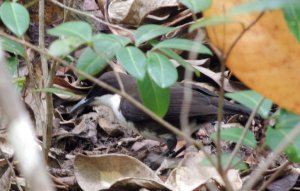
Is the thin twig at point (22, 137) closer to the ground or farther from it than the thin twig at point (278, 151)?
farther from it

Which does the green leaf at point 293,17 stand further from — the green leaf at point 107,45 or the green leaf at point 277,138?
the green leaf at point 107,45

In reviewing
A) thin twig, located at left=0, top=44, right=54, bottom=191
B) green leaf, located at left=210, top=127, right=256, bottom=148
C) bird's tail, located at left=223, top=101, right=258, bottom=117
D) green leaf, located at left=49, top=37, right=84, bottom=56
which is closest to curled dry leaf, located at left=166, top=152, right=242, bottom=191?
green leaf, located at left=210, top=127, right=256, bottom=148

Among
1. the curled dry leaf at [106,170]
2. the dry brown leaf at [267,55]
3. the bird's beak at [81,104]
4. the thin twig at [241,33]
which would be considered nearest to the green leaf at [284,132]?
the dry brown leaf at [267,55]

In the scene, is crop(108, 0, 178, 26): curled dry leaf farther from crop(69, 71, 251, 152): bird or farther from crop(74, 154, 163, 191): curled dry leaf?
crop(74, 154, 163, 191): curled dry leaf

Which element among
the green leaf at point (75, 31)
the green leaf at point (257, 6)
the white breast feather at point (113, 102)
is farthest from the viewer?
the white breast feather at point (113, 102)

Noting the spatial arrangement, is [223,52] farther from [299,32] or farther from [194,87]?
[194,87]

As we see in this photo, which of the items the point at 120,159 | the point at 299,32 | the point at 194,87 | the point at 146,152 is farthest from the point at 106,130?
the point at 299,32
